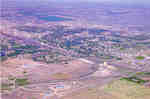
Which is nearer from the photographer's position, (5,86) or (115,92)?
(115,92)

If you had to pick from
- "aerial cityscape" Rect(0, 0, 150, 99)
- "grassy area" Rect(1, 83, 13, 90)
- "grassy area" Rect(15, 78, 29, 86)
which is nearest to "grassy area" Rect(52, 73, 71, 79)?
"aerial cityscape" Rect(0, 0, 150, 99)

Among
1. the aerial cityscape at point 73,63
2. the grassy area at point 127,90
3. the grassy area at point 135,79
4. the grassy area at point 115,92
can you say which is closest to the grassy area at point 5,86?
the aerial cityscape at point 73,63

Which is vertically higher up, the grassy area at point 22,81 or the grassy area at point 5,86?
the grassy area at point 22,81

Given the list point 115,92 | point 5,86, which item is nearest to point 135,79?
point 115,92

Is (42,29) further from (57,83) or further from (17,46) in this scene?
(57,83)

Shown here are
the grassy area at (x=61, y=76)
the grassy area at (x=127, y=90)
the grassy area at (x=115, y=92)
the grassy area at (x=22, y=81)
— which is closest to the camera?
the grassy area at (x=115, y=92)

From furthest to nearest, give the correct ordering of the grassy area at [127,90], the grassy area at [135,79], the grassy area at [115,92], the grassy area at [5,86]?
1. the grassy area at [135,79]
2. the grassy area at [5,86]
3. the grassy area at [127,90]
4. the grassy area at [115,92]

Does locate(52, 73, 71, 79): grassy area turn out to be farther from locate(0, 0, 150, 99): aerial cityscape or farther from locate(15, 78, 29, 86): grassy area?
locate(15, 78, 29, 86): grassy area

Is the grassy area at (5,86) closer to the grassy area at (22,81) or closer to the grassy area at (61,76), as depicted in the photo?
the grassy area at (22,81)

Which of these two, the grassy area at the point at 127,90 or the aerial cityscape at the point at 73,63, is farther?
the aerial cityscape at the point at 73,63

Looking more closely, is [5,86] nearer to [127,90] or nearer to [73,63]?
[73,63]

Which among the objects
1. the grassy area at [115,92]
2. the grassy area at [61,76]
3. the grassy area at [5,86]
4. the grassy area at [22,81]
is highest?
the grassy area at [61,76]

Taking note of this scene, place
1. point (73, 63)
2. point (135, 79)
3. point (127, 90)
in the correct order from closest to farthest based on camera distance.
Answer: point (127, 90), point (135, 79), point (73, 63)
